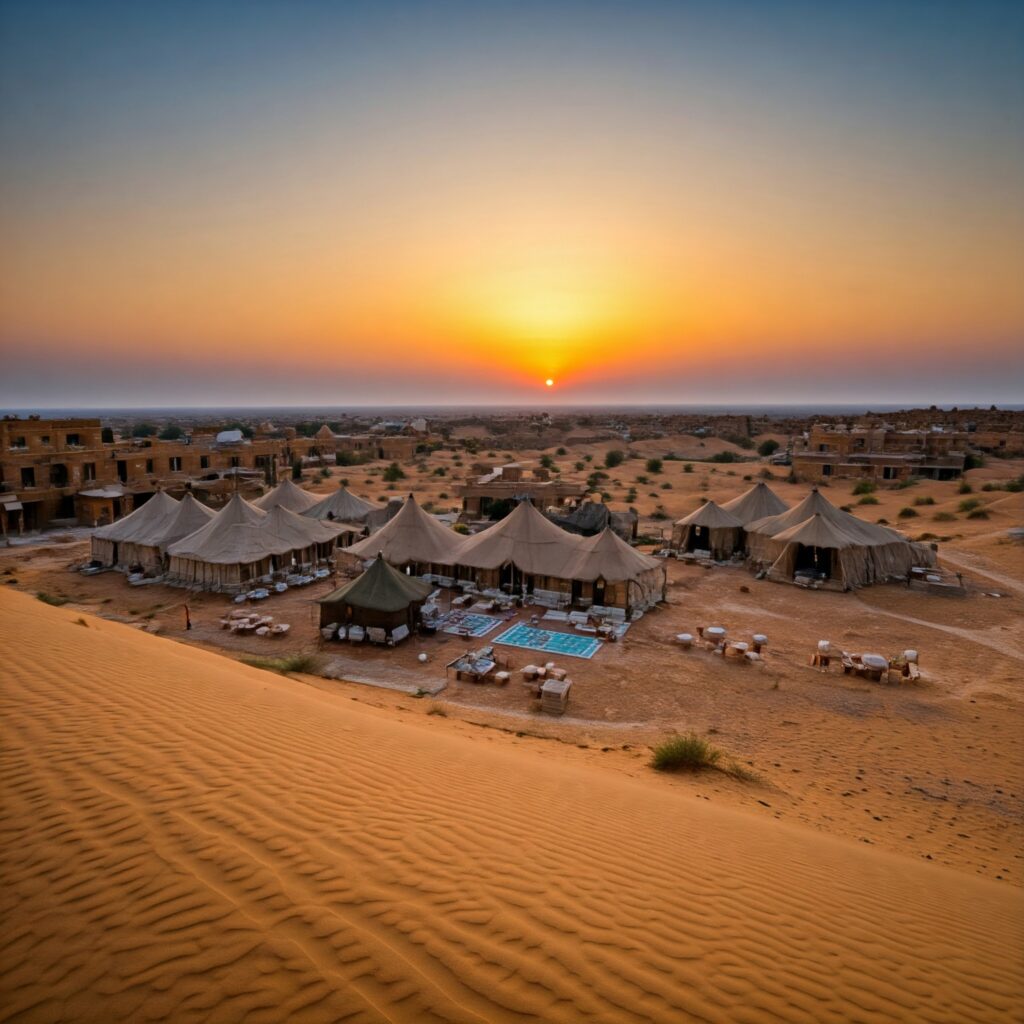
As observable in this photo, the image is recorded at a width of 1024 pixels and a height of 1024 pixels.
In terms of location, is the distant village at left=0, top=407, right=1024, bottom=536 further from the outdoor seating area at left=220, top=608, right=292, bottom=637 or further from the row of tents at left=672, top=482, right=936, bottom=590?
the outdoor seating area at left=220, top=608, right=292, bottom=637

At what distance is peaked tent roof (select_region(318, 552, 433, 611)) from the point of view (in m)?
17.3

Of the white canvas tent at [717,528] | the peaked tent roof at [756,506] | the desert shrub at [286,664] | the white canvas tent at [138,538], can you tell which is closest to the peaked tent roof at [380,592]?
the desert shrub at [286,664]

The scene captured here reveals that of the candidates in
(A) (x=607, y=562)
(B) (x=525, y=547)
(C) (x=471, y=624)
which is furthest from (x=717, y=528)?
(C) (x=471, y=624)

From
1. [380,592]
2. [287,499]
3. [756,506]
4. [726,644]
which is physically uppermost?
[287,499]

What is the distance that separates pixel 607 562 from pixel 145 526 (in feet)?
64.7

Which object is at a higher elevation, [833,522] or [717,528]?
[833,522]

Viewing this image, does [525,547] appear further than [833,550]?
No

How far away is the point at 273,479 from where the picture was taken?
49000 mm

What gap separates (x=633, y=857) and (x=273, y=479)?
48.7 m

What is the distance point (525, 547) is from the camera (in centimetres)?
2128

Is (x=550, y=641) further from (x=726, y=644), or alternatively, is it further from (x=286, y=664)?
(x=286, y=664)

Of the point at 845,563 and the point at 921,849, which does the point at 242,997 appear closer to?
the point at 921,849

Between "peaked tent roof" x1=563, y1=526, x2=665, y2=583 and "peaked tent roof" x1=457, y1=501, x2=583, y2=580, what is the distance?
42 centimetres

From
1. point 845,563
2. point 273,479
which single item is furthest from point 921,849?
point 273,479
